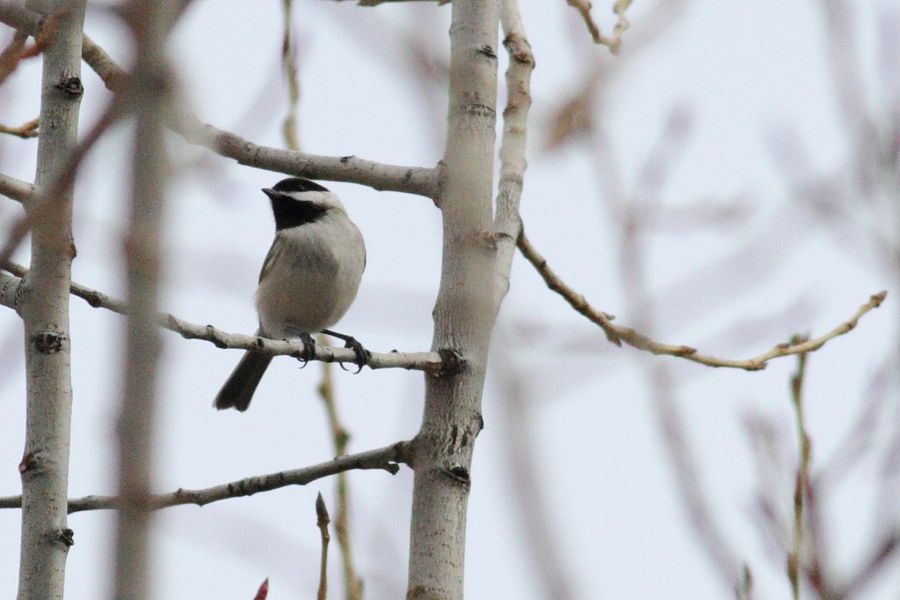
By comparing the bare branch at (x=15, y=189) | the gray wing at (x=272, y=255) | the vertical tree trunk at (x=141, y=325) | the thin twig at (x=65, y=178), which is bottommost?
the vertical tree trunk at (x=141, y=325)

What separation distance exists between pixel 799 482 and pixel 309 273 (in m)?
4.40

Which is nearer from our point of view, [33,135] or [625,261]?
[625,261]

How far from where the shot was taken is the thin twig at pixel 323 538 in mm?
2518

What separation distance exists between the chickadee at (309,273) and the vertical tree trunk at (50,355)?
3043mm

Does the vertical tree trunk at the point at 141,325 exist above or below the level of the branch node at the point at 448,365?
below

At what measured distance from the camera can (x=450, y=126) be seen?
3.38m

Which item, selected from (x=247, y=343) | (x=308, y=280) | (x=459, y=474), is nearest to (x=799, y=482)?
(x=459, y=474)

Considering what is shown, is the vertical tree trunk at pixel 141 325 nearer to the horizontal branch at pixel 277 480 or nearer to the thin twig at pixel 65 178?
the thin twig at pixel 65 178

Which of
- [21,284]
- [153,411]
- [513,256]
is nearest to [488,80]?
[513,256]

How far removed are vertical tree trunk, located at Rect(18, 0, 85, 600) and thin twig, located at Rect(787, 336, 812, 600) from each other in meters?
1.62

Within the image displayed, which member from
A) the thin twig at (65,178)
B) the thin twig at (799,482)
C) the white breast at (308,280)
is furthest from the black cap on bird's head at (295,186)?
the thin twig at (65,178)

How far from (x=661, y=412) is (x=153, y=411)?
108 centimetres

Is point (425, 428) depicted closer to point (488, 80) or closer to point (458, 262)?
point (458, 262)

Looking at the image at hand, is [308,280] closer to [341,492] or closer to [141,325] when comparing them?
[341,492]
